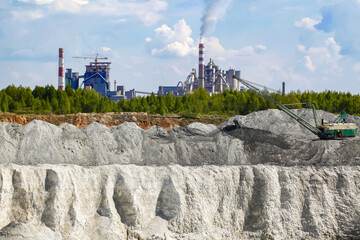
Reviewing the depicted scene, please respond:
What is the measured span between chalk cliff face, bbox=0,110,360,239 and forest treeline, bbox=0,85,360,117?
29.0 m

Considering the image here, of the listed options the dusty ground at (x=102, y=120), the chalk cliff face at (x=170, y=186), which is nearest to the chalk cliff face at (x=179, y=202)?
the chalk cliff face at (x=170, y=186)

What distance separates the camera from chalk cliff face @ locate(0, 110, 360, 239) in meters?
18.1

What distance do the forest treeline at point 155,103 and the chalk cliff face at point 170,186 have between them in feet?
95.2

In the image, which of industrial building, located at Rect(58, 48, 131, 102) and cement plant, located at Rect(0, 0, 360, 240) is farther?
industrial building, located at Rect(58, 48, 131, 102)

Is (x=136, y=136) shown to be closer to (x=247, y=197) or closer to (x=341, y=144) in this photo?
(x=247, y=197)

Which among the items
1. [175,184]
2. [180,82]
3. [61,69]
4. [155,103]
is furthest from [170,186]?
[180,82]

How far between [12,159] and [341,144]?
1925 cm

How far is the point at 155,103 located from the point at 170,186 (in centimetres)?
4597

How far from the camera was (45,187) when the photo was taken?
60.1ft

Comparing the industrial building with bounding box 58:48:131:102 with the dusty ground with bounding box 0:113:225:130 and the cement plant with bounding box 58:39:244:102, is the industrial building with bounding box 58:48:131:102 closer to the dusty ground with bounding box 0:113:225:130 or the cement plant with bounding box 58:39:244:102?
the cement plant with bounding box 58:39:244:102

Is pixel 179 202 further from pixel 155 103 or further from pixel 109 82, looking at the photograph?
pixel 109 82

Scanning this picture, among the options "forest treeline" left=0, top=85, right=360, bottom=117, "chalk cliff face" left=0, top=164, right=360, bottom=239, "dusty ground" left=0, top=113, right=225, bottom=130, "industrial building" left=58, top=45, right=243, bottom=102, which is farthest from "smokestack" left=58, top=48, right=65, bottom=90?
"chalk cliff face" left=0, top=164, right=360, bottom=239

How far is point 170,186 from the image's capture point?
20.5 metres

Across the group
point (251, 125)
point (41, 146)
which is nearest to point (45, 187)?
point (41, 146)
